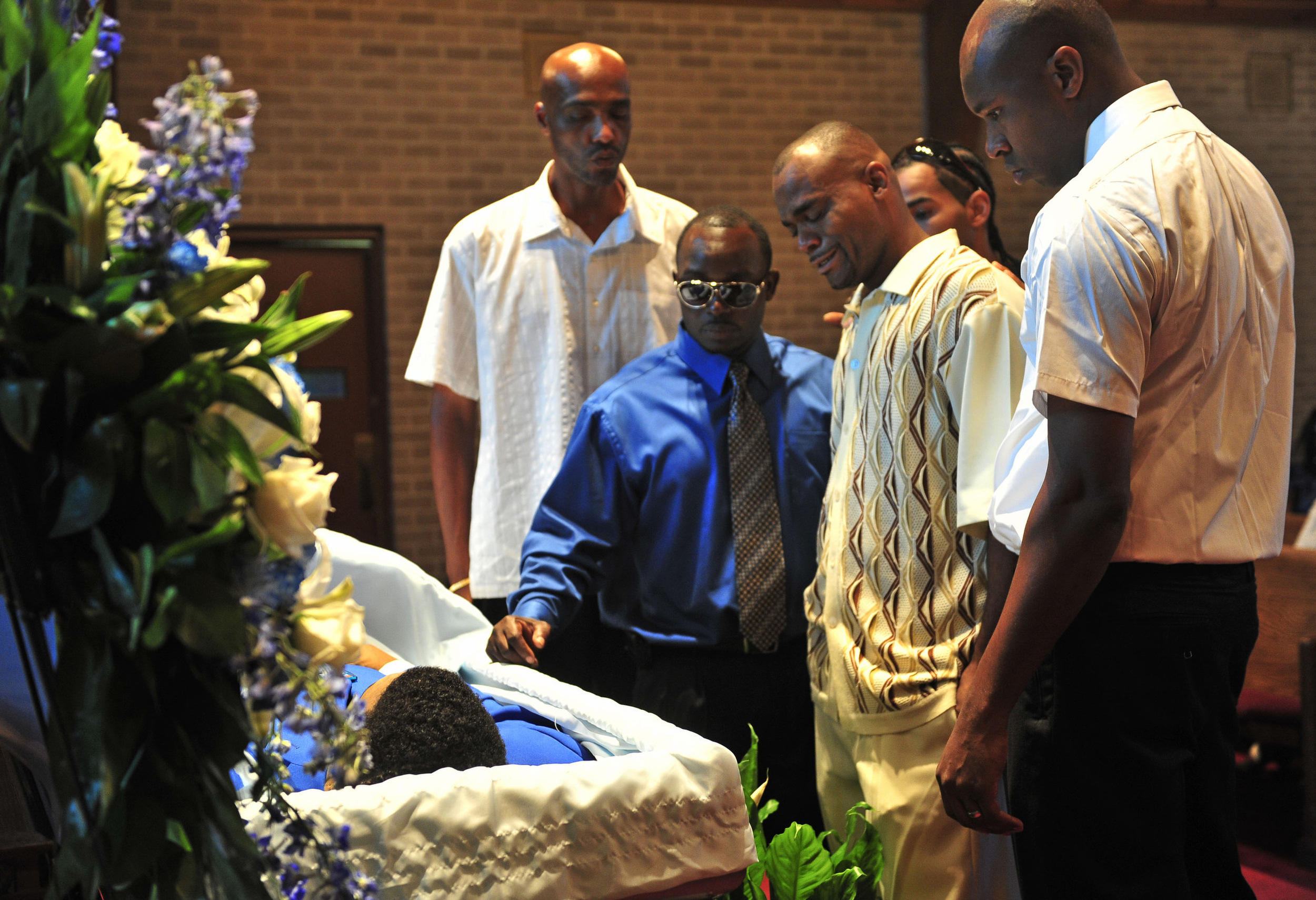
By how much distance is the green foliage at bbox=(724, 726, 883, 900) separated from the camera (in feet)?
5.72

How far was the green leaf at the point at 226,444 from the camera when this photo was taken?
2.53 feet

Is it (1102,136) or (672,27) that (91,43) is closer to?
(1102,136)

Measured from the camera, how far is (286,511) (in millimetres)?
803

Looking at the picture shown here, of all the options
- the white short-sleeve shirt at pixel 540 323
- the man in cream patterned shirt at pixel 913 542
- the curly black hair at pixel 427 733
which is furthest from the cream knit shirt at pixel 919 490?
the white short-sleeve shirt at pixel 540 323

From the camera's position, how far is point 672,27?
689 centimetres

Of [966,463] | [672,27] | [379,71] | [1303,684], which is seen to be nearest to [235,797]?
[966,463]

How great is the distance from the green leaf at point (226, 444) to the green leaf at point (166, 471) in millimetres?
24

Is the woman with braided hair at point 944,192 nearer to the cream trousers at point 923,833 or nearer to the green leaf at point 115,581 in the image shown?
the cream trousers at point 923,833

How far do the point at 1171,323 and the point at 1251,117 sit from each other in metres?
7.42

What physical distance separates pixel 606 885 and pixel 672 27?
629 cm

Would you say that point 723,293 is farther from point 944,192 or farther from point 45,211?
point 45,211

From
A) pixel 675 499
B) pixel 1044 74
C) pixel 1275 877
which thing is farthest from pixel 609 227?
pixel 1275 877

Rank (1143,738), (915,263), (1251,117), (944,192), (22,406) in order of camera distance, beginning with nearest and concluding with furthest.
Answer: (22,406)
(1143,738)
(915,263)
(944,192)
(1251,117)

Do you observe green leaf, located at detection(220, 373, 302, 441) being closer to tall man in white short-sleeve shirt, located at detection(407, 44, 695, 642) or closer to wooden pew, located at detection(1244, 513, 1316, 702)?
tall man in white short-sleeve shirt, located at detection(407, 44, 695, 642)
